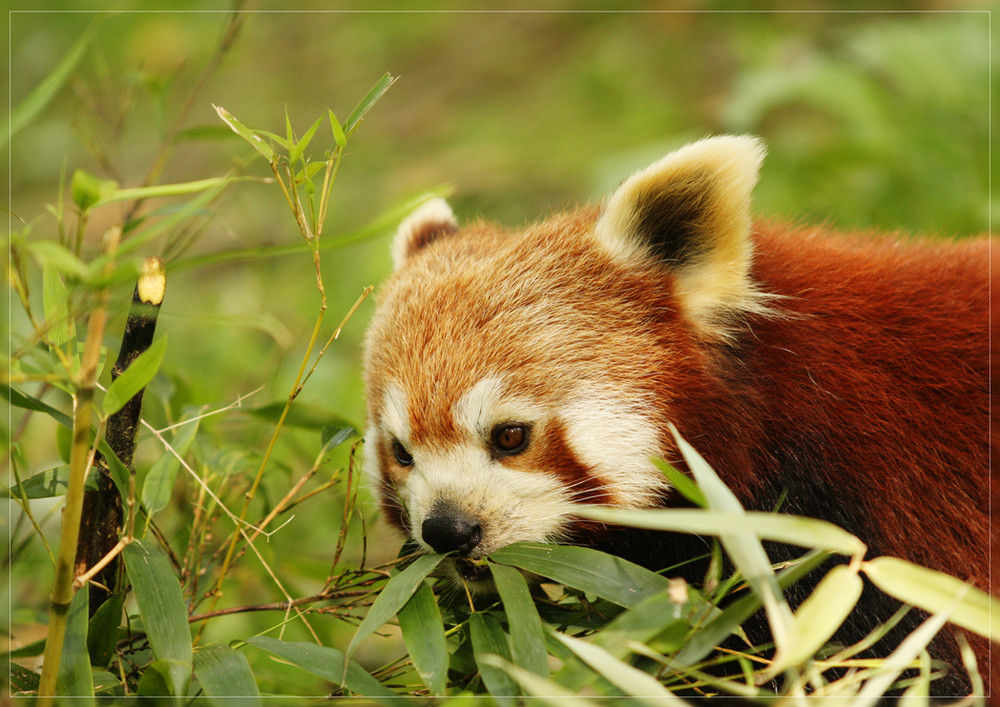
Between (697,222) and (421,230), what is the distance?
3.38ft

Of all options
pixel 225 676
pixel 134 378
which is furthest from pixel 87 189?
pixel 225 676

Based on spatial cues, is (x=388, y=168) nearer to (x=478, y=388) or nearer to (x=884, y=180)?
(x=884, y=180)

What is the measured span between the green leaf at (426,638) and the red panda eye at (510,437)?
1.20 ft

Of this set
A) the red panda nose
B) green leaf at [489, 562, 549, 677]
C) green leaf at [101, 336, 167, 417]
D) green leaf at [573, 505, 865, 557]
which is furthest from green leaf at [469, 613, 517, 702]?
green leaf at [101, 336, 167, 417]

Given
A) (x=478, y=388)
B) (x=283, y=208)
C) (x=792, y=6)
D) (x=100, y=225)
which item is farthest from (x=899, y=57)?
(x=100, y=225)

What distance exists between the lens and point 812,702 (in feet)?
4.44

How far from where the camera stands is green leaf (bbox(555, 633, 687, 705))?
4.12 ft

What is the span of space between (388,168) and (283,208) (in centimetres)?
92

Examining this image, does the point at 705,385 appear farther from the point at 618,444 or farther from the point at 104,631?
the point at 104,631

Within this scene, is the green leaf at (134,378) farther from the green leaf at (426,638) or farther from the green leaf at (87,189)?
the green leaf at (426,638)

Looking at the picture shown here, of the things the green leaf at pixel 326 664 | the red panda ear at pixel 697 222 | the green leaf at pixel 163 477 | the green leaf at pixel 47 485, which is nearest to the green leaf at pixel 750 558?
the red panda ear at pixel 697 222

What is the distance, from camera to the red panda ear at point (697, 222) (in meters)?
1.75

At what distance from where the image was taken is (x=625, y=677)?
127 centimetres

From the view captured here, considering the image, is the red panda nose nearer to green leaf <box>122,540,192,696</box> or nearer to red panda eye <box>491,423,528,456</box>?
red panda eye <box>491,423,528,456</box>
